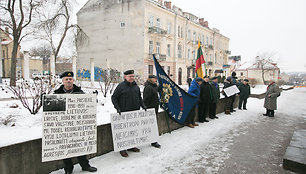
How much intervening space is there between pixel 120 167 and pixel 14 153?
183cm

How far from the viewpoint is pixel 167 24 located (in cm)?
3067

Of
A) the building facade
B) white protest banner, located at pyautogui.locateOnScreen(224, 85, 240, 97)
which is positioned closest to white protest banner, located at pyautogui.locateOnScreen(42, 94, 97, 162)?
white protest banner, located at pyautogui.locateOnScreen(224, 85, 240, 97)

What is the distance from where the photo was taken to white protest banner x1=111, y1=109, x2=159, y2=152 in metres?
4.34

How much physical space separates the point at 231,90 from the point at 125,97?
24.9ft

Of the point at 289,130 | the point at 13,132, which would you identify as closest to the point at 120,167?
the point at 13,132

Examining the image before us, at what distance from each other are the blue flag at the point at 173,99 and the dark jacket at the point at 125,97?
141 cm

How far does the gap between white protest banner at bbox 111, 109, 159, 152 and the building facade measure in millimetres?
21924

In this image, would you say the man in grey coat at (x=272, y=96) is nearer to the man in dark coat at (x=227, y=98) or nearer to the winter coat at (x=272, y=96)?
the winter coat at (x=272, y=96)

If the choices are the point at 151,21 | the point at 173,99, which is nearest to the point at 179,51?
the point at 151,21

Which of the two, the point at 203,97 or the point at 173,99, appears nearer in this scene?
the point at 173,99

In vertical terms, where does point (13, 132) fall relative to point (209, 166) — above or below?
above

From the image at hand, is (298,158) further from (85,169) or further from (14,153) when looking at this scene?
(14,153)

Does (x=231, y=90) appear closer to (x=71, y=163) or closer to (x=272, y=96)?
(x=272, y=96)

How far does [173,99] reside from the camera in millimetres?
6230
